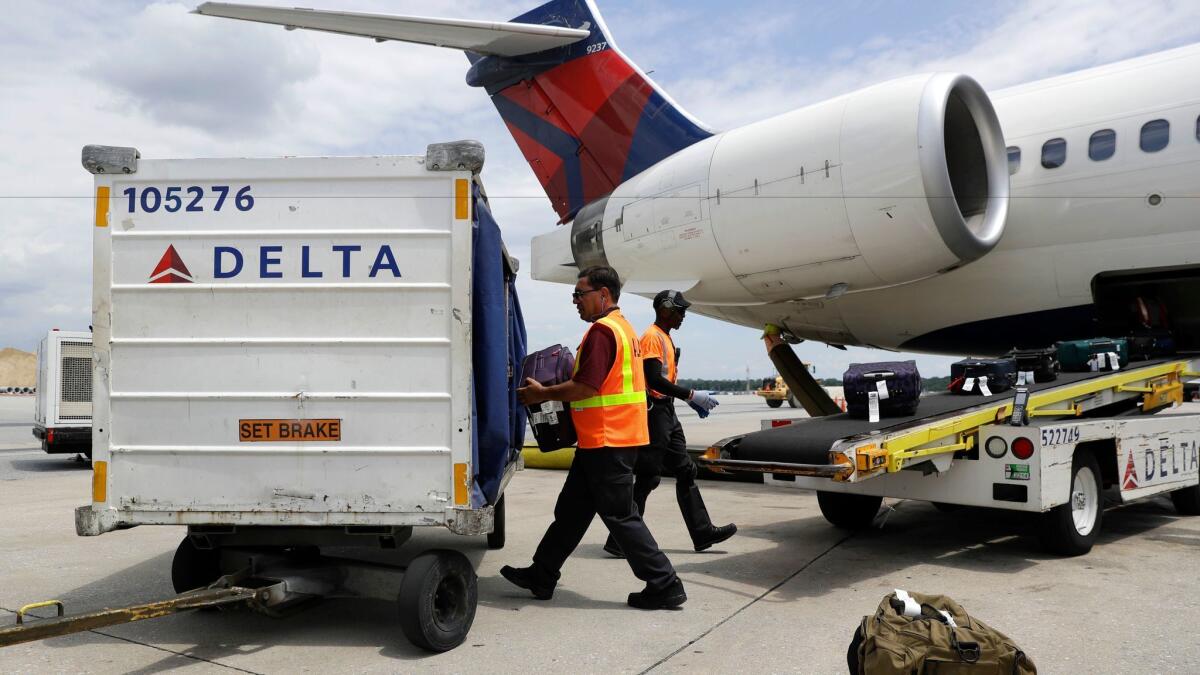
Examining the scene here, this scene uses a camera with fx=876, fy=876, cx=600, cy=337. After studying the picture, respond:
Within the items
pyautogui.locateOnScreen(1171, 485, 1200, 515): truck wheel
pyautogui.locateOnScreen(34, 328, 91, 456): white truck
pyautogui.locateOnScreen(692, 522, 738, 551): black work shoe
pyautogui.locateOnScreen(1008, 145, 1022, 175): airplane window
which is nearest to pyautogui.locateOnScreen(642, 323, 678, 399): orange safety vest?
pyautogui.locateOnScreen(692, 522, 738, 551): black work shoe

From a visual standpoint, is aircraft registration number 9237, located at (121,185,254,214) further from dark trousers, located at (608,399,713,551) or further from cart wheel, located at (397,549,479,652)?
dark trousers, located at (608,399,713,551)

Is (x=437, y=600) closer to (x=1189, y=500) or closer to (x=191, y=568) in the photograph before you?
(x=191, y=568)

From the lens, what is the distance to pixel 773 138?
30.2 feet

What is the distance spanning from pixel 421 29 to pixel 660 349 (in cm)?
621

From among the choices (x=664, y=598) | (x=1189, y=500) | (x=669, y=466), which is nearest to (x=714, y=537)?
(x=669, y=466)

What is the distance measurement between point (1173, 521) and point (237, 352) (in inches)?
288

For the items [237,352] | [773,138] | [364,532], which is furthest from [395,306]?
[773,138]

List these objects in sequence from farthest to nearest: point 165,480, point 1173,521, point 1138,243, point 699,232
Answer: point 699,232, point 1138,243, point 1173,521, point 165,480

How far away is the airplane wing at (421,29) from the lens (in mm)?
9641

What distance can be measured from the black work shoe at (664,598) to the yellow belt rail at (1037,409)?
Answer: 1.18m

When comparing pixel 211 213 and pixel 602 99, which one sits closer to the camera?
pixel 211 213

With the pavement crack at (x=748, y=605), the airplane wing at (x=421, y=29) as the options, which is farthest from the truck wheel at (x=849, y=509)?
the airplane wing at (x=421, y=29)

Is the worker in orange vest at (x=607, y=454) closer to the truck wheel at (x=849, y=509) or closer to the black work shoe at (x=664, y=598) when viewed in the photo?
the black work shoe at (x=664, y=598)

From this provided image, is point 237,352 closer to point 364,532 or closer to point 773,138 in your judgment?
point 364,532
